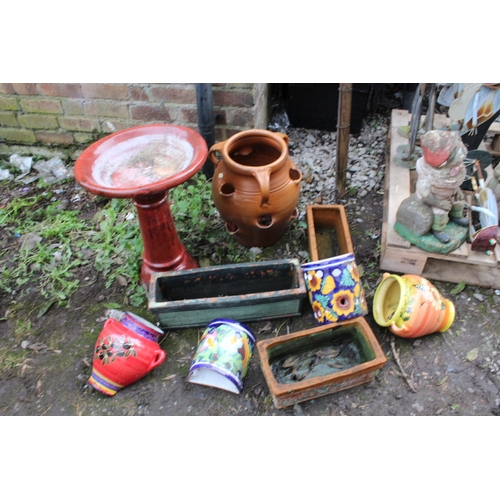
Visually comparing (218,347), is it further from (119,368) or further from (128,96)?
(128,96)

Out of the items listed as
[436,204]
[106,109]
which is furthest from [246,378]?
[106,109]

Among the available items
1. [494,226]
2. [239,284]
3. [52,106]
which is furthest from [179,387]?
[52,106]

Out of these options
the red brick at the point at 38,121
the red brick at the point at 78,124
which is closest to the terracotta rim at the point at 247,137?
the red brick at the point at 78,124

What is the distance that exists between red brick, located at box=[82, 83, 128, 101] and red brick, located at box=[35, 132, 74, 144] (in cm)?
48

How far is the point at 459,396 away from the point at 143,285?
6.06 feet

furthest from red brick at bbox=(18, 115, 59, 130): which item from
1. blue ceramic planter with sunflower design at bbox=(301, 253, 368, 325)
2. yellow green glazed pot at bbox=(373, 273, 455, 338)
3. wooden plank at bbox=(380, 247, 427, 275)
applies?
yellow green glazed pot at bbox=(373, 273, 455, 338)

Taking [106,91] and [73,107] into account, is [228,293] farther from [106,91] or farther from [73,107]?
[73,107]

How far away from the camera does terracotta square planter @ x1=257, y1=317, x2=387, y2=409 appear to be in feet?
6.44

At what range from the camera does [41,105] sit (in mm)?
3439

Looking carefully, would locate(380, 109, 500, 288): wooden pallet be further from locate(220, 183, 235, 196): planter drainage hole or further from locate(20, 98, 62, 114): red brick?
locate(20, 98, 62, 114): red brick

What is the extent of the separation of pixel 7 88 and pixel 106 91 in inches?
34.0

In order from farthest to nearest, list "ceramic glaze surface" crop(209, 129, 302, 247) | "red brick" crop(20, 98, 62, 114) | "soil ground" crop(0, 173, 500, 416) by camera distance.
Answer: "red brick" crop(20, 98, 62, 114) < "ceramic glaze surface" crop(209, 129, 302, 247) < "soil ground" crop(0, 173, 500, 416)

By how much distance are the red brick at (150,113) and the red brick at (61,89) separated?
1.48 feet

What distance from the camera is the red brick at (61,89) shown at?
10.7ft
